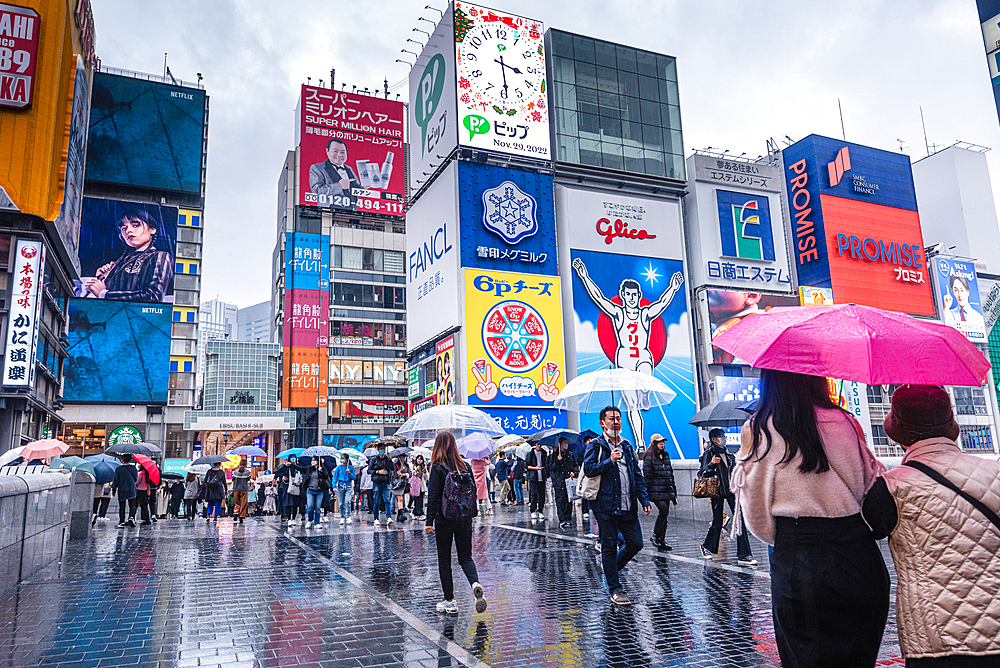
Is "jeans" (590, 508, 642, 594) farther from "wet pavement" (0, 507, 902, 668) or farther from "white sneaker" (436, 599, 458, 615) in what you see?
"white sneaker" (436, 599, 458, 615)

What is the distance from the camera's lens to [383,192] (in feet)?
218

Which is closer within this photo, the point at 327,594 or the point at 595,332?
the point at 327,594

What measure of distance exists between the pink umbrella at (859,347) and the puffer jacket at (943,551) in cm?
47

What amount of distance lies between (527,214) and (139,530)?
24941 millimetres

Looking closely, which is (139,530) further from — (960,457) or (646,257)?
(646,257)

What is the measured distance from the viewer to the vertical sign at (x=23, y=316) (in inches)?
1280

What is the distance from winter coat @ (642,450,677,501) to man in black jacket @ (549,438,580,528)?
13.7 feet

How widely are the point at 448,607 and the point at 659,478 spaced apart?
5901 millimetres

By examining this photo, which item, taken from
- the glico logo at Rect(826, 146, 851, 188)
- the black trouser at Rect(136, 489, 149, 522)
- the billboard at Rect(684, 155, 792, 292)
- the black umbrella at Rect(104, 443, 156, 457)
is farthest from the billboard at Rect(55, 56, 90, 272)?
the glico logo at Rect(826, 146, 851, 188)

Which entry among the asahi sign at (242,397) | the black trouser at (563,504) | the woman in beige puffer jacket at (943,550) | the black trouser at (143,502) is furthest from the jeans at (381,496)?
the asahi sign at (242,397)

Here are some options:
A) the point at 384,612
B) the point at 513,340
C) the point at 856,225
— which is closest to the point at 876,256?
the point at 856,225

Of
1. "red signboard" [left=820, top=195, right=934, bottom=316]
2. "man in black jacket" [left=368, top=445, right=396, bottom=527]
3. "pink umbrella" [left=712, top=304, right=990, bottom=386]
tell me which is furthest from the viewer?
"red signboard" [left=820, top=195, right=934, bottom=316]

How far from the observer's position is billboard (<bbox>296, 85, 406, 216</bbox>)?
205 feet

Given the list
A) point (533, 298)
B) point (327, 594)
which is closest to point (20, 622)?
point (327, 594)
